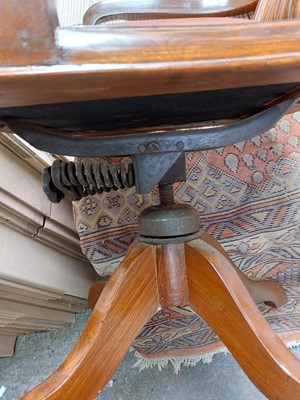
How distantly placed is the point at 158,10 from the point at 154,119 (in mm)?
464

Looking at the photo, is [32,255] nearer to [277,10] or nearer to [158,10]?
[158,10]

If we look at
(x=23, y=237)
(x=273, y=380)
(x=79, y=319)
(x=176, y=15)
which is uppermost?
(x=176, y=15)

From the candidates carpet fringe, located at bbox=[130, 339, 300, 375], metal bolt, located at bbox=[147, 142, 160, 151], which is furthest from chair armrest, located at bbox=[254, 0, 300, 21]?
carpet fringe, located at bbox=[130, 339, 300, 375]

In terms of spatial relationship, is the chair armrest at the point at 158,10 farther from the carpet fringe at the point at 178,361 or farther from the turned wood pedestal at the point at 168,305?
the carpet fringe at the point at 178,361

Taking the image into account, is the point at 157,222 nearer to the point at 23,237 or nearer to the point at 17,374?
the point at 23,237

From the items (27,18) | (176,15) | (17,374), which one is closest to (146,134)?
(27,18)

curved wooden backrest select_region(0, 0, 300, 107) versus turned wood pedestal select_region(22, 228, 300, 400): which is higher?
curved wooden backrest select_region(0, 0, 300, 107)

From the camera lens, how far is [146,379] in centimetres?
90

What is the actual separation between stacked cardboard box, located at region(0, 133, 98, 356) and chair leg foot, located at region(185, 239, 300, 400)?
1.28 ft

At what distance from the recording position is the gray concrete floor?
839 mm

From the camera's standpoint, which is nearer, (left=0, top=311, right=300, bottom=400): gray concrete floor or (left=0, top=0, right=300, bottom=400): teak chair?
(left=0, top=0, right=300, bottom=400): teak chair

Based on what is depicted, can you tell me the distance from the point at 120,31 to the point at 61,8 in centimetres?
110

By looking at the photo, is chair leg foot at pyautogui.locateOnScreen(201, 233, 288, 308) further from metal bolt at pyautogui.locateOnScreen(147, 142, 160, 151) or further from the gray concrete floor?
metal bolt at pyautogui.locateOnScreen(147, 142, 160, 151)

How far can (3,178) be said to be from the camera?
796 mm
